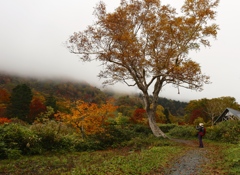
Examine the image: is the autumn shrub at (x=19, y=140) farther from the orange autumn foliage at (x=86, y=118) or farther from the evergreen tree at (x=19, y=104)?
the evergreen tree at (x=19, y=104)

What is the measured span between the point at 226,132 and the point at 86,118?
11.3m

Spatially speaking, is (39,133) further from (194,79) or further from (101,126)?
(194,79)

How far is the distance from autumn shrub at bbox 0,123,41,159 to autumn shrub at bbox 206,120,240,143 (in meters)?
13.7

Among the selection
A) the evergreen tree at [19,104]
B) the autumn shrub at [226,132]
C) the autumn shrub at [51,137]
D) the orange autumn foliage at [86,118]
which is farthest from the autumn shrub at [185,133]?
the evergreen tree at [19,104]

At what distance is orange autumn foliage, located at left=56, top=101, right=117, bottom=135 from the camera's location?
49.6ft

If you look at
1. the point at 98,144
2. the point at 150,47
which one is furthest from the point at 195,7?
the point at 98,144

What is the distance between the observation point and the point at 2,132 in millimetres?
10805

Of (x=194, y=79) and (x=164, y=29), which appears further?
(x=164, y=29)

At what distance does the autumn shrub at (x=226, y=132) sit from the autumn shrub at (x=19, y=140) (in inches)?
538

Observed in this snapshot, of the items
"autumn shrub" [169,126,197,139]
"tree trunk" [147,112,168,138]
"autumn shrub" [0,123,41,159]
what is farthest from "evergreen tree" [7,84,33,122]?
"autumn shrub" [0,123,41,159]

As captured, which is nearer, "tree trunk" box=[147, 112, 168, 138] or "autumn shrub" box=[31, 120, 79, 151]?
"autumn shrub" box=[31, 120, 79, 151]

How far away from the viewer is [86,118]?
15453mm

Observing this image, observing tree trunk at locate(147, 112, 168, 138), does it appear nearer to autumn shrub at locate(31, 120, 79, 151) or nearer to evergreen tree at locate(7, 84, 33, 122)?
autumn shrub at locate(31, 120, 79, 151)

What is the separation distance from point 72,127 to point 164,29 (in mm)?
11095
